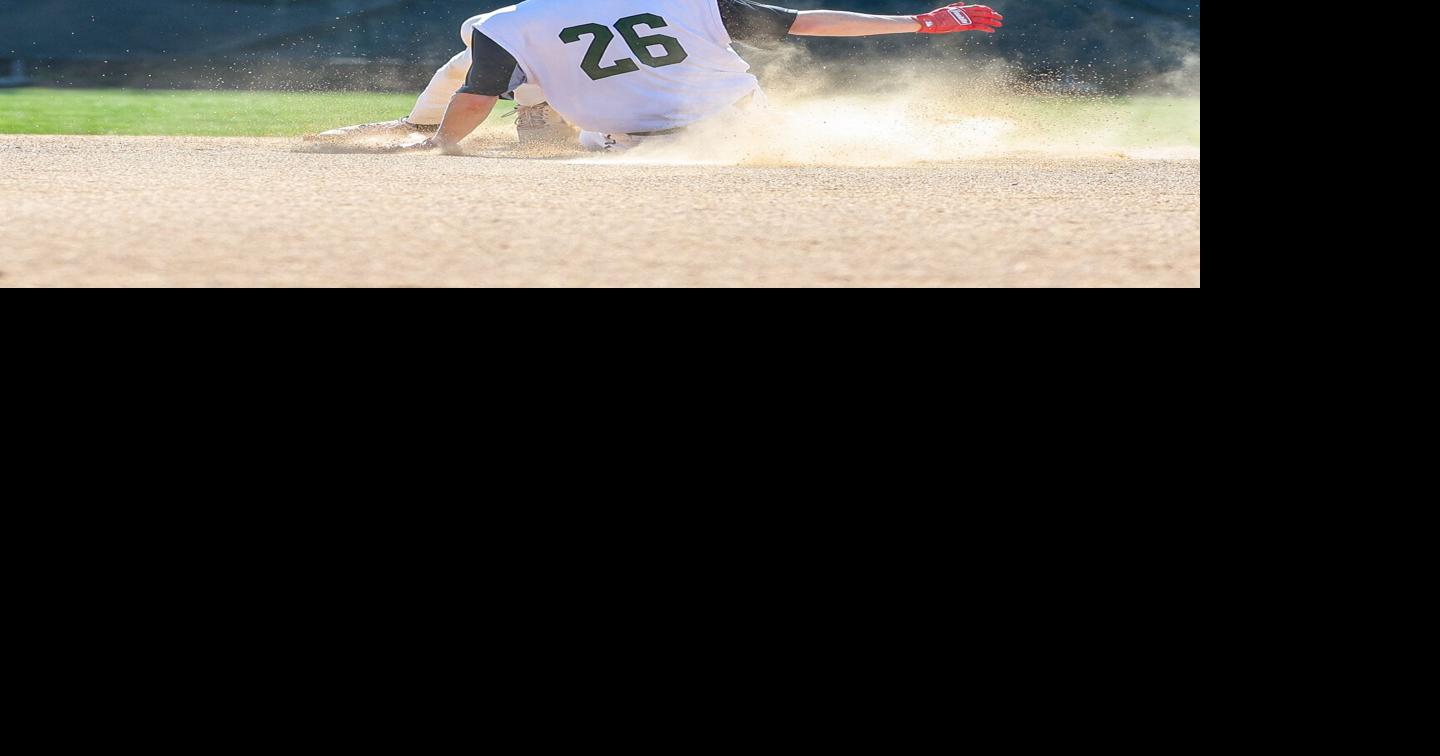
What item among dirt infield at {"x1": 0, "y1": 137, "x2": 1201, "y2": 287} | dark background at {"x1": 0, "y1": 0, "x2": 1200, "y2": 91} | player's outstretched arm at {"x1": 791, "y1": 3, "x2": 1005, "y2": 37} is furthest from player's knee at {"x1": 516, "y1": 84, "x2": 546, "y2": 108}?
dark background at {"x1": 0, "y1": 0, "x2": 1200, "y2": 91}

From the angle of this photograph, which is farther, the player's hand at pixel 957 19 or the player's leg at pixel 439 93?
the player's leg at pixel 439 93

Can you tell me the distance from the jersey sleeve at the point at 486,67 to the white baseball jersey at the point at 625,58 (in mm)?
34

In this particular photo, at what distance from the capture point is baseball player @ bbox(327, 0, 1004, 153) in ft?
15.5

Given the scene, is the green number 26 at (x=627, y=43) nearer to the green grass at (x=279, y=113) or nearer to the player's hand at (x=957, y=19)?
the player's hand at (x=957, y=19)

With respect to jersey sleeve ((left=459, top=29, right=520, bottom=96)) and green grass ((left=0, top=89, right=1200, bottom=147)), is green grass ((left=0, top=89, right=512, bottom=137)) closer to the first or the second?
green grass ((left=0, top=89, right=1200, bottom=147))

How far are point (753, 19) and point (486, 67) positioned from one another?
3.09 feet

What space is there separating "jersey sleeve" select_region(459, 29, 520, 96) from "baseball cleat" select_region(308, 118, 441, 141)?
281 millimetres

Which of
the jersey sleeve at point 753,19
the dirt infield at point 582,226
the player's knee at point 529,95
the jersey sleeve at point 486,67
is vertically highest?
the jersey sleeve at point 753,19

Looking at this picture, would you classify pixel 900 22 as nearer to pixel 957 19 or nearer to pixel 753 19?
pixel 957 19

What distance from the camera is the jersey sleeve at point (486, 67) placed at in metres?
4.71

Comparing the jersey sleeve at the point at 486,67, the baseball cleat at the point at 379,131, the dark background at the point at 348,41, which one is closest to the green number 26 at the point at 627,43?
the jersey sleeve at the point at 486,67

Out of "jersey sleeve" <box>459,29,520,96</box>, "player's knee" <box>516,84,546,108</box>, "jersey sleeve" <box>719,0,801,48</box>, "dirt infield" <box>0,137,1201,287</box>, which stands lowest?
"dirt infield" <box>0,137,1201,287</box>

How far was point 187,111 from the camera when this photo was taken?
290 inches

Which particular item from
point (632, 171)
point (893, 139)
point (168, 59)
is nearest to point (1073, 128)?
point (893, 139)
